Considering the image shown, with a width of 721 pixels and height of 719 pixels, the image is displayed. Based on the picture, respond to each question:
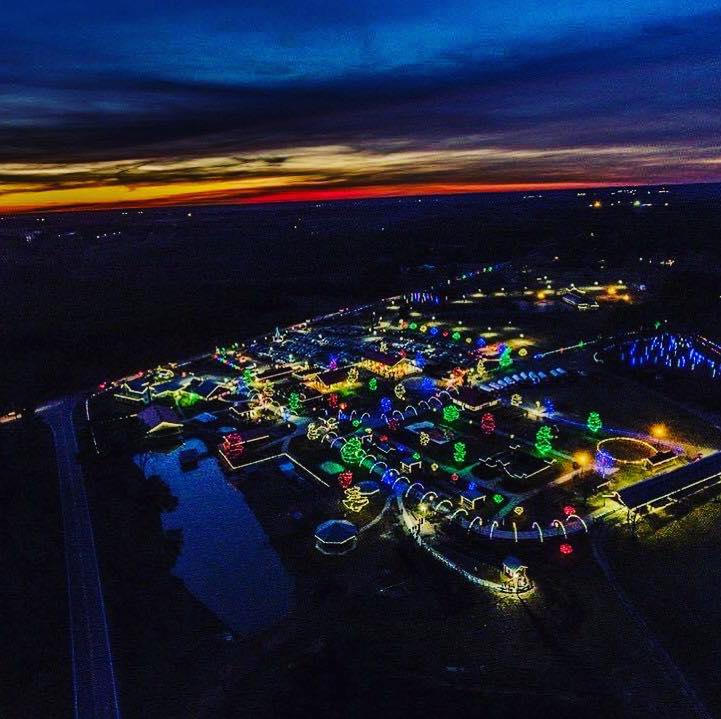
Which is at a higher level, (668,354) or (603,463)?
(603,463)

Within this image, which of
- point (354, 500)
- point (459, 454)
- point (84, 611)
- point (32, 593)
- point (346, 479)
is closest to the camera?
point (84, 611)

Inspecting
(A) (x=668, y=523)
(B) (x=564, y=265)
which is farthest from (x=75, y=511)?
(B) (x=564, y=265)

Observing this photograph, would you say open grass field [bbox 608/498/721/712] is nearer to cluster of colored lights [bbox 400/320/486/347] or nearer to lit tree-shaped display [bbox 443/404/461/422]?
lit tree-shaped display [bbox 443/404/461/422]

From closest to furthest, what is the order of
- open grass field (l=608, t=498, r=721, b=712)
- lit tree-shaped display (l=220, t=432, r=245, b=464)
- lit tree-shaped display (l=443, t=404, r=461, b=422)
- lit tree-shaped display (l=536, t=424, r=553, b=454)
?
open grass field (l=608, t=498, r=721, b=712), lit tree-shaped display (l=536, t=424, r=553, b=454), lit tree-shaped display (l=220, t=432, r=245, b=464), lit tree-shaped display (l=443, t=404, r=461, b=422)

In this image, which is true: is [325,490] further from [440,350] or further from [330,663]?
[440,350]

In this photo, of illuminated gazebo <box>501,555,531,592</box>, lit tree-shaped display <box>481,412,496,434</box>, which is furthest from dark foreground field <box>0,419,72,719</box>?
lit tree-shaped display <box>481,412,496,434</box>

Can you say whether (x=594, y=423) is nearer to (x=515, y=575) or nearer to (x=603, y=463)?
(x=603, y=463)

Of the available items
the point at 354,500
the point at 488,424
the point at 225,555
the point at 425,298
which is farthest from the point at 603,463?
the point at 425,298
